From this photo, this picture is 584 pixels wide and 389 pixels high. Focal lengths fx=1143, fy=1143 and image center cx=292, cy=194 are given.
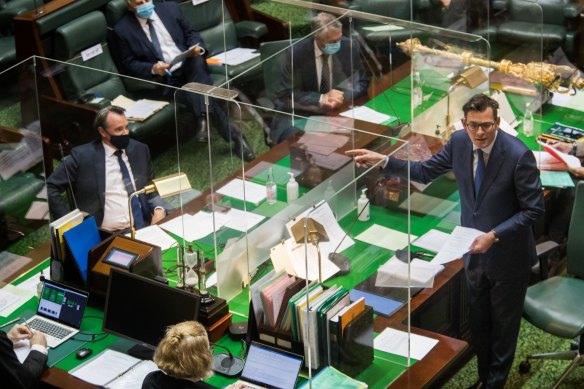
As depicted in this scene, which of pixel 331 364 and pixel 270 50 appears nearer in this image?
pixel 331 364

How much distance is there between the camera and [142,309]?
16.0 feet

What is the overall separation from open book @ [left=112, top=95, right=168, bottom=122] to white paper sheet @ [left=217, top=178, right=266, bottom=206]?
2.89ft

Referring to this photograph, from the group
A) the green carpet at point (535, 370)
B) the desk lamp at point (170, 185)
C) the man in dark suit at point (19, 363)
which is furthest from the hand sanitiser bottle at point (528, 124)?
the man in dark suit at point (19, 363)

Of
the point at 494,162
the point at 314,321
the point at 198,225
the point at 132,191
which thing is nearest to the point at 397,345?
the point at 314,321

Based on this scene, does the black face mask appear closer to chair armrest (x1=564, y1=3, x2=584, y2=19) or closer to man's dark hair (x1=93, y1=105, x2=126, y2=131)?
man's dark hair (x1=93, y1=105, x2=126, y2=131)

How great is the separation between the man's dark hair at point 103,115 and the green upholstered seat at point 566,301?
220cm

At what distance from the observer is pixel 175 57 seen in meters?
7.39

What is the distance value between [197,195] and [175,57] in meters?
2.34

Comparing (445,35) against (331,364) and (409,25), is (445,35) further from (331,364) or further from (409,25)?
(331,364)

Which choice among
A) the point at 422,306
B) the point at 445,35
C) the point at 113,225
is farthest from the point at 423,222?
the point at 113,225

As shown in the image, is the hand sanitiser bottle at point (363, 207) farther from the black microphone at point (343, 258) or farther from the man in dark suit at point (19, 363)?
the man in dark suit at point (19, 363)

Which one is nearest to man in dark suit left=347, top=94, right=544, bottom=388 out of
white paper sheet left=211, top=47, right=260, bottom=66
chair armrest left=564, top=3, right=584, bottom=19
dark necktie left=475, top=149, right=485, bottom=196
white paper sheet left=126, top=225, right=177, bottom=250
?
dark necktie left=475, top=149, right=485, bottom=196

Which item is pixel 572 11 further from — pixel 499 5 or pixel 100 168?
pixel 100 168

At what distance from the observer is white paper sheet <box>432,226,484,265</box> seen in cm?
493
